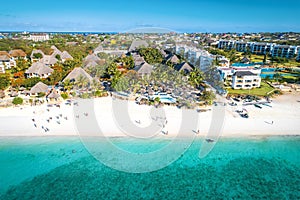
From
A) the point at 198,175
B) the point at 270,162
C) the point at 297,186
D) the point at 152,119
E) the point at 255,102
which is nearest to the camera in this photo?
the point at 297,186

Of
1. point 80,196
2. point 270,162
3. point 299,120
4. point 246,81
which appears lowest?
point 80,196

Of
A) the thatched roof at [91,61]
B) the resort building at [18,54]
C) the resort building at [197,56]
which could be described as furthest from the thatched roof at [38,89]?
the resort building at [18,54]

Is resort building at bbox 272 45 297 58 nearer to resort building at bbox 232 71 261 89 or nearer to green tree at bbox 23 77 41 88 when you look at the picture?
A: resort building at bbox 232 71 261 89

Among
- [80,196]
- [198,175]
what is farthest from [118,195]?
[198,175]

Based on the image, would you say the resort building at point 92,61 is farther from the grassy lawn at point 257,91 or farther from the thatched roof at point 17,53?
the grassy lawn at point 257,91

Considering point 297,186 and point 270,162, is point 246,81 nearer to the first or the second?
point 270,162

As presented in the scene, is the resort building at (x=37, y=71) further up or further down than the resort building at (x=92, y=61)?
further down

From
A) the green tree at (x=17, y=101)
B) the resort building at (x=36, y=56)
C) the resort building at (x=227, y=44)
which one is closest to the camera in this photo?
the green tree at (x=17, y=101)
